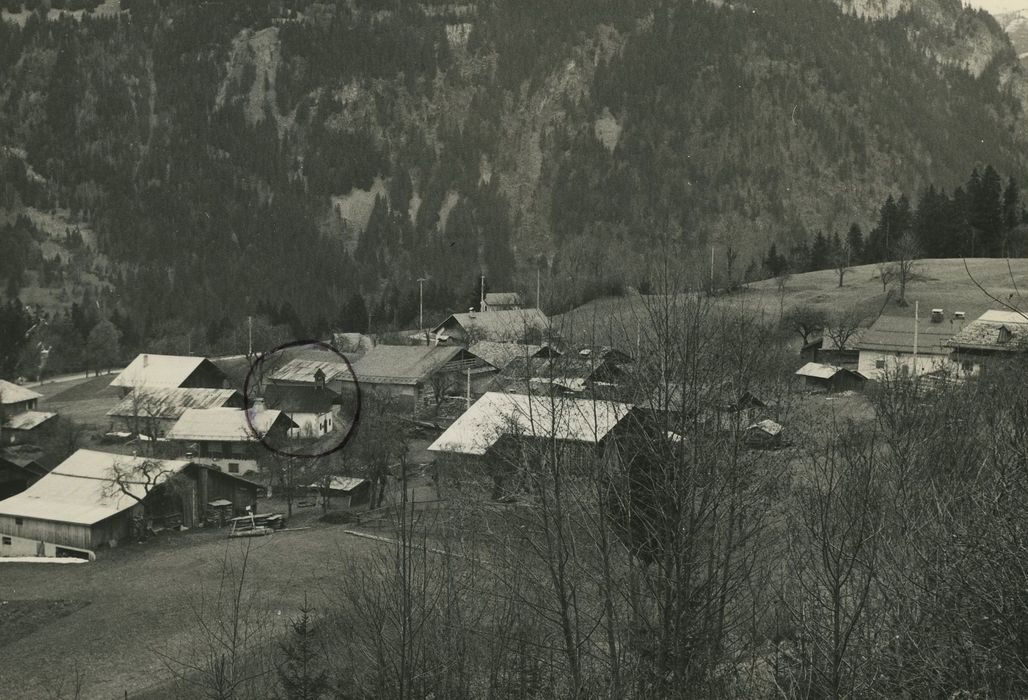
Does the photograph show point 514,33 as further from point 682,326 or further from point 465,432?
point 682,326

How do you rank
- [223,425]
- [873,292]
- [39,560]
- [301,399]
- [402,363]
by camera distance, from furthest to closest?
[873,292] < [402,363] < [301,399] < [223,425] < [39,560]

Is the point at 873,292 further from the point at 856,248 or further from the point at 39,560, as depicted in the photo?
the point at 39,560

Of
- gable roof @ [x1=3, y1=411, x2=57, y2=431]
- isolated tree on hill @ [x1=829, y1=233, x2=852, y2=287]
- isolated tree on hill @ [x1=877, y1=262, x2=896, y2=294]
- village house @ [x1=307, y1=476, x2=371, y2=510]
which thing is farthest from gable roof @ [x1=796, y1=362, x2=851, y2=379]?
gable roof @ [x1=3, y1=411, x2=57, y2=431]

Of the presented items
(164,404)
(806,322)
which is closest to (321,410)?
(164,404)

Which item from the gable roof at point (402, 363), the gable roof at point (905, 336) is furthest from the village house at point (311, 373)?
the gable roof at point (905, 336)

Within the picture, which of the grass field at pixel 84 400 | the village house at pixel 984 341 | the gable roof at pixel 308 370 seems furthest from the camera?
the gable roof at pixel 308 370

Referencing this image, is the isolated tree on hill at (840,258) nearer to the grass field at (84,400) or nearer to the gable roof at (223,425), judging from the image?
the gable roof at (223,425)

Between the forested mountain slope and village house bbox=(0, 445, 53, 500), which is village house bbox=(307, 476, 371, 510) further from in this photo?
the forested mountain slope

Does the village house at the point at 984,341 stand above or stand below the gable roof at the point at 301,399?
above
